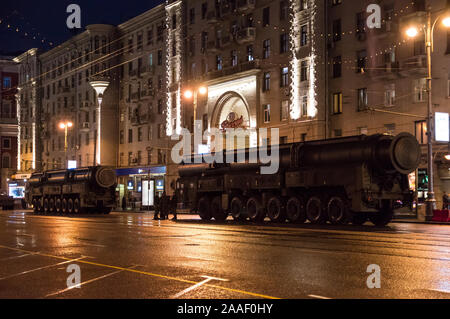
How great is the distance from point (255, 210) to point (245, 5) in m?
26.1

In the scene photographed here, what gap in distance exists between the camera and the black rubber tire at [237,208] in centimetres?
3253

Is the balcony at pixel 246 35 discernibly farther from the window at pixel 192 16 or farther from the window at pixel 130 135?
the window at pixel 130 135

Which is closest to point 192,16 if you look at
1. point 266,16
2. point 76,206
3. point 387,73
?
point 266,16

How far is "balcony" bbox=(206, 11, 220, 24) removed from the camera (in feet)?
184

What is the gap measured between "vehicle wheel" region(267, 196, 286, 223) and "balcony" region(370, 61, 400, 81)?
1531 cm

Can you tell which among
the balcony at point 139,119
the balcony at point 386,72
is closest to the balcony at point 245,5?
the balcony at point 386,72

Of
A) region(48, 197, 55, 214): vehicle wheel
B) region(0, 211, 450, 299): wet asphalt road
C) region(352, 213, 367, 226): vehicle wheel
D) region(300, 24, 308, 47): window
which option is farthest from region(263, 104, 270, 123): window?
region(0, 211, 450, 299): wet asphalt road

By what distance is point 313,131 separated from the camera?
46.2 metres

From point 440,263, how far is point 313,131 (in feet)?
113

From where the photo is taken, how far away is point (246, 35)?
172 feet

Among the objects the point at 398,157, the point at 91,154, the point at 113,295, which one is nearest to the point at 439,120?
the point at 398,157

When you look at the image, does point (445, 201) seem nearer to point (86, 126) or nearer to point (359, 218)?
point (359, 218)

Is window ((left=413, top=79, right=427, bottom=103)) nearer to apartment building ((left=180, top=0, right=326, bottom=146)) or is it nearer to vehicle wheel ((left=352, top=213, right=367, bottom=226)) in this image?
apartment building ((left=180, top=0, right=326, bottom=146))
